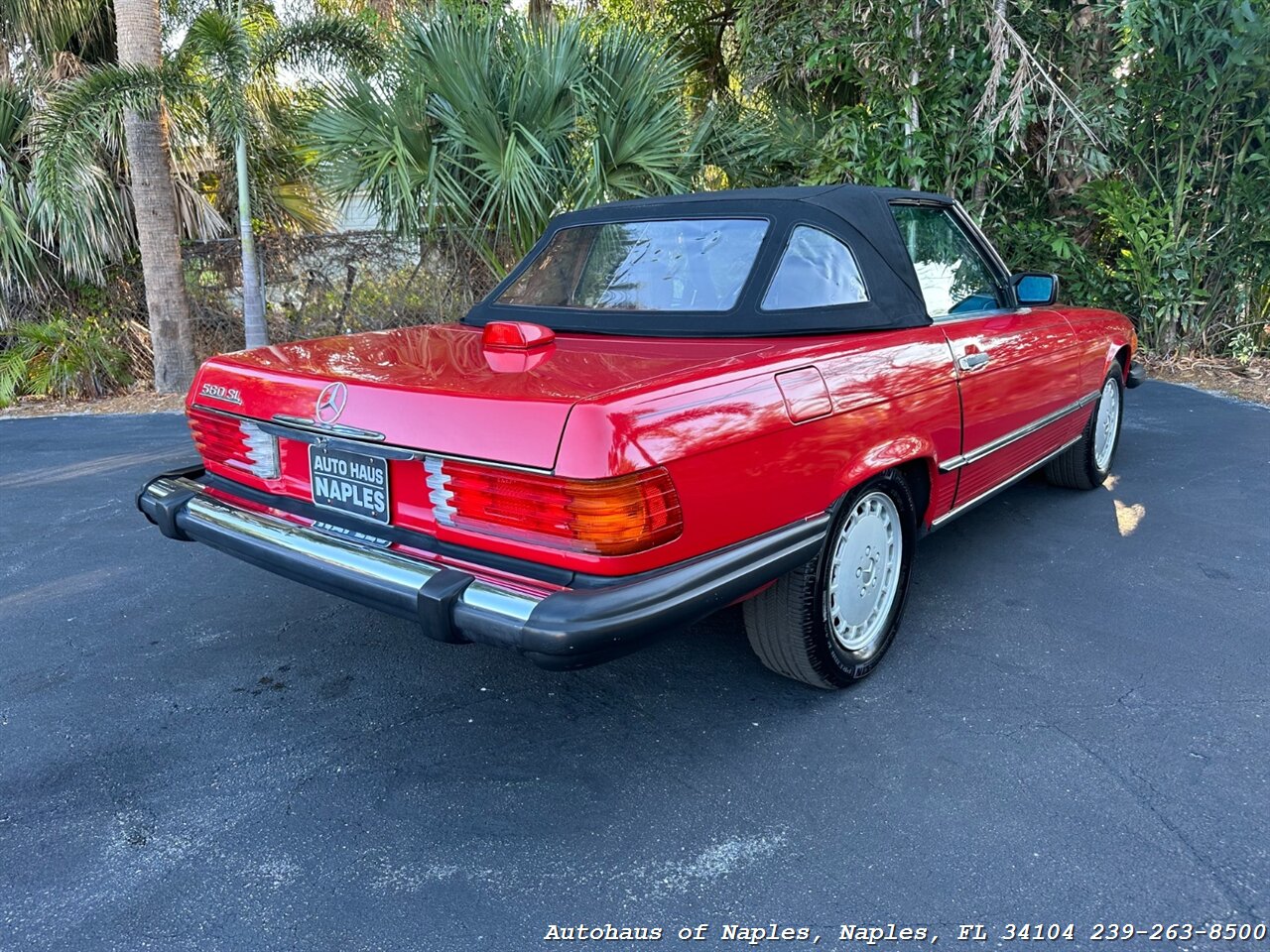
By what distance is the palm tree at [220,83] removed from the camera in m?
7.19

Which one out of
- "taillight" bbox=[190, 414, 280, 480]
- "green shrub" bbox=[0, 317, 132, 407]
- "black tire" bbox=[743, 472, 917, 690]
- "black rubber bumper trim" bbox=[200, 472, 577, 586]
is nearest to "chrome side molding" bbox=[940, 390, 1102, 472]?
"black tire" bbox=[743, 472, 917, 690]

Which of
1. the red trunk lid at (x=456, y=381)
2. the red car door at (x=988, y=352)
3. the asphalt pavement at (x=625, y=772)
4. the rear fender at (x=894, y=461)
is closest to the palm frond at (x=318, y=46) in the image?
the asphalt pavement at (x=625, y=772)

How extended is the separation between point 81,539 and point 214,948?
318 centimetres

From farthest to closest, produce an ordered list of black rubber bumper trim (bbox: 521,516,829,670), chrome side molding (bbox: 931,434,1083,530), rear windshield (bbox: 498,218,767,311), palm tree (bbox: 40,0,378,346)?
palm tree (bbox: 40,0,378,346), chrome side molding (bbox: 931,434,1083,530), rear windshield (bbox: 498,218,767,311), black rubber bumper trim (bbox: 521,516,829,670)

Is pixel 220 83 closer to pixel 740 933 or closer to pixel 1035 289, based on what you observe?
pixel 1035 289

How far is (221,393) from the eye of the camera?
276 cm

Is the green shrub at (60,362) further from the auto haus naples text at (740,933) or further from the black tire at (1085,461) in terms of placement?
the auto haus naples text at (740,933)

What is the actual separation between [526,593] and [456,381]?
62 centimetres

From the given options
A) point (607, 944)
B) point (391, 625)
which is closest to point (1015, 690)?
point (607, 944)

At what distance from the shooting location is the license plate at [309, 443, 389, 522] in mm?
2369

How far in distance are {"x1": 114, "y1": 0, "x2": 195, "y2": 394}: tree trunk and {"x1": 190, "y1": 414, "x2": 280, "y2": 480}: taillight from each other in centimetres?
627

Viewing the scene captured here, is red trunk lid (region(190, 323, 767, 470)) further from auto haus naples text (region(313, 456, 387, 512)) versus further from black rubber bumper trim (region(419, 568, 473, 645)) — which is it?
black rubber bumper trim (region(419, 568, 473, 645))

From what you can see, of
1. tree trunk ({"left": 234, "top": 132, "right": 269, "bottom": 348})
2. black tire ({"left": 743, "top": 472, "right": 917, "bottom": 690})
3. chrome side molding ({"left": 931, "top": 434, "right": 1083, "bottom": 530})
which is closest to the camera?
black tire ({"left": 743, "top": 472, "right": 917, "bottom": 690})

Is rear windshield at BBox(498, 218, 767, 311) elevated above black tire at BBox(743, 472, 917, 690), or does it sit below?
above
